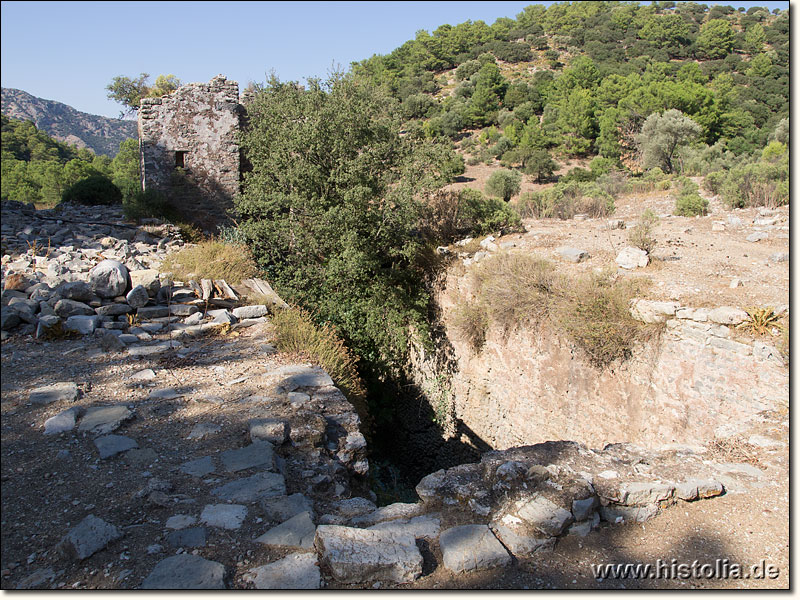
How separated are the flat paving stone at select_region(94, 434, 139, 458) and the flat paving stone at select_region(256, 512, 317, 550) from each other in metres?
1.22

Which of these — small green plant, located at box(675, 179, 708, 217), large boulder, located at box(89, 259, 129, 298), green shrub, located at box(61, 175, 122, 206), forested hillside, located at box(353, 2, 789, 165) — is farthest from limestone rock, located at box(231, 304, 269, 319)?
small green plant, located at box(675, 179, 708, 217)

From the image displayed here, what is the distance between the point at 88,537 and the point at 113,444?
97cm

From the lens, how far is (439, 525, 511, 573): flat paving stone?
93.2 inches

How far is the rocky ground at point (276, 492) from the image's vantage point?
2295mm

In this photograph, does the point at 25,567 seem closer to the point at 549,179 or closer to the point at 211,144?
the point at 211,144

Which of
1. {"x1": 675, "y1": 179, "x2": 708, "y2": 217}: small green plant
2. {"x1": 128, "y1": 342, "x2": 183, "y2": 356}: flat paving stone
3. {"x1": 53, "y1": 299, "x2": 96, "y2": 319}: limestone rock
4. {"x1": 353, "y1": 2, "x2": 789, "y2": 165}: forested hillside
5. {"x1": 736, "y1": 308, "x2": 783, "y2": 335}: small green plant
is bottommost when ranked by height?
{"x1": 128, "y1": 342, "x2": 183, "y2": 356}: flat paving stone

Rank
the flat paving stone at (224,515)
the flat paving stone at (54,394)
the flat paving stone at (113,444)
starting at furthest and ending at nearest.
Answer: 1. the flat paving stone at (54,394)
2. the flat paving stone at (113,444)
3. the flat paving stone at (224,515)

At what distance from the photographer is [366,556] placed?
2.27m

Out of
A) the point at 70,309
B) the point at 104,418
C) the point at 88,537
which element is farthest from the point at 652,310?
the point at 70,309

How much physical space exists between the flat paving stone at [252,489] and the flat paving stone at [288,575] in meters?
0.58

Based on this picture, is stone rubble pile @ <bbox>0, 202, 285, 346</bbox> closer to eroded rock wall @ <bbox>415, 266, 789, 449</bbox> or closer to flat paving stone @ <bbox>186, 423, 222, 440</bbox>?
flat paving stone @ <bbox>186, 423, 222, 440</bbox>

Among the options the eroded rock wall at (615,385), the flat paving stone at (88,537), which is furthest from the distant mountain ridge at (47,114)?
the eroded rock wall at (615,385)

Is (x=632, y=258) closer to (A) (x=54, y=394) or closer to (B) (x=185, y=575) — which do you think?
(B) (x=185, y=575)

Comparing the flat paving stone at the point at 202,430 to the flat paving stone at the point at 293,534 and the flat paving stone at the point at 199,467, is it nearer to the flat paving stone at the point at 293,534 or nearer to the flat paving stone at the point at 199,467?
the flat paving stone at the point at 199,467
